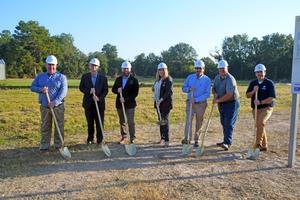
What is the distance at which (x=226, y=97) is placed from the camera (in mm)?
8695

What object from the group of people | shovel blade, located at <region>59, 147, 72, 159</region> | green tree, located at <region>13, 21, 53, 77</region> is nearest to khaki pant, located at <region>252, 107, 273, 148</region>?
the group of people

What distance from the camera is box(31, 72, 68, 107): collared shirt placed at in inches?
332

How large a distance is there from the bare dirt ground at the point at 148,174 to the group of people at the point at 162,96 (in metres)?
0.45

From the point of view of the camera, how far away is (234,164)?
772cm

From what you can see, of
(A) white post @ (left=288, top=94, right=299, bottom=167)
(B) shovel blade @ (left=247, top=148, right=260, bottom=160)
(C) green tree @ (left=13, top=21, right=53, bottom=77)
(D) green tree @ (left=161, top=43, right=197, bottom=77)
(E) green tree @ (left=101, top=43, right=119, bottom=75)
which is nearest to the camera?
(A) white post @ (left=288, top=94, right=299, bottom=167)

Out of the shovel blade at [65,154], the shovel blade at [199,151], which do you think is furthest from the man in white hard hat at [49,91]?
the shovel blade at [199,151]

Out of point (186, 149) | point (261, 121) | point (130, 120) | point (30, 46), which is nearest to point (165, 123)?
point (130, 120)

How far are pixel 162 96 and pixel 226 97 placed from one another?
1471mm

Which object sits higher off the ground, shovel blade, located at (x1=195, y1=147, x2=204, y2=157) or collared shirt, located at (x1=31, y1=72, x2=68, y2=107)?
collared shirt, located at (x1=31, y1=72, x2=68, y2=107)

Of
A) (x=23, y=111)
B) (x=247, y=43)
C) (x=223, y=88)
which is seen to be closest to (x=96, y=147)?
(x=223, y=88)

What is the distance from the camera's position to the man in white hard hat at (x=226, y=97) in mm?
8703

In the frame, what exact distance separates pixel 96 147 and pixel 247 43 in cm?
10133

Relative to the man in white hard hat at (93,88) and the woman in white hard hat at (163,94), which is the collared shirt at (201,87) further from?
the man in white hard hat at (93,88)

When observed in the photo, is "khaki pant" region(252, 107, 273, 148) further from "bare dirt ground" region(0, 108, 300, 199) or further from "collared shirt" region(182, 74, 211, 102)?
"collared shirt" region(182, 74, 211, 102)
